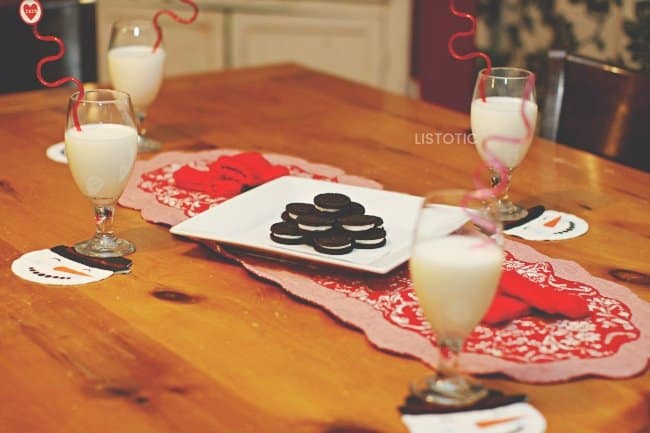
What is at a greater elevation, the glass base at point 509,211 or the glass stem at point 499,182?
the glass stem at point 499,182

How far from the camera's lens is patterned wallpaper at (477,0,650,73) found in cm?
346

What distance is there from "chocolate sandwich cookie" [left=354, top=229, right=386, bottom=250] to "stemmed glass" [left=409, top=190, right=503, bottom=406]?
344 millimetres

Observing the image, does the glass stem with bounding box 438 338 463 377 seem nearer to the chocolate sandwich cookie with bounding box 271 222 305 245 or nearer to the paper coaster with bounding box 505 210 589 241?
the chocolate sandwich cookie with bounding box 271 222 305 245

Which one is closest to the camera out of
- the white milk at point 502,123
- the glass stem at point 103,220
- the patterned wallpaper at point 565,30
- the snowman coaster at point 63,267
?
the snowman coaster at point 63,267

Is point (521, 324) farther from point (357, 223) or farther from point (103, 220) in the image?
point (103, 220)

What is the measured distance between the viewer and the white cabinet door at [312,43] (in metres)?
4.01

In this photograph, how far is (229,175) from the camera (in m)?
1.63

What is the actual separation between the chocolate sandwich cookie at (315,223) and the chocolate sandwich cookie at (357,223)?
2 cm

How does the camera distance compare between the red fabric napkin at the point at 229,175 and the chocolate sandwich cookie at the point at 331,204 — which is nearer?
the chocolate sandwich cookie at the point at 331,204

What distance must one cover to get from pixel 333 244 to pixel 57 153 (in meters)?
0.72

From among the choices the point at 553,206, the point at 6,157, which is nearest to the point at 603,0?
the point at 553,206

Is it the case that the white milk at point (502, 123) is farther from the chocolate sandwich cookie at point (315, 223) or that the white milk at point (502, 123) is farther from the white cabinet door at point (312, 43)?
the white cabinet door at point (312, 43)

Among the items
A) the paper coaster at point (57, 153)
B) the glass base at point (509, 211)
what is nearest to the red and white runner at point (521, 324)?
the glass base at point (509, 211)

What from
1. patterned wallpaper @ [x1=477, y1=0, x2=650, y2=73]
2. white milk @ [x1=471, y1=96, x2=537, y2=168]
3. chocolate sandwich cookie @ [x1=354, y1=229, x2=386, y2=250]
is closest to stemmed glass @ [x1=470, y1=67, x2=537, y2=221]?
white milk @ [x1=471, y1=96, x2=537, y2=168]
